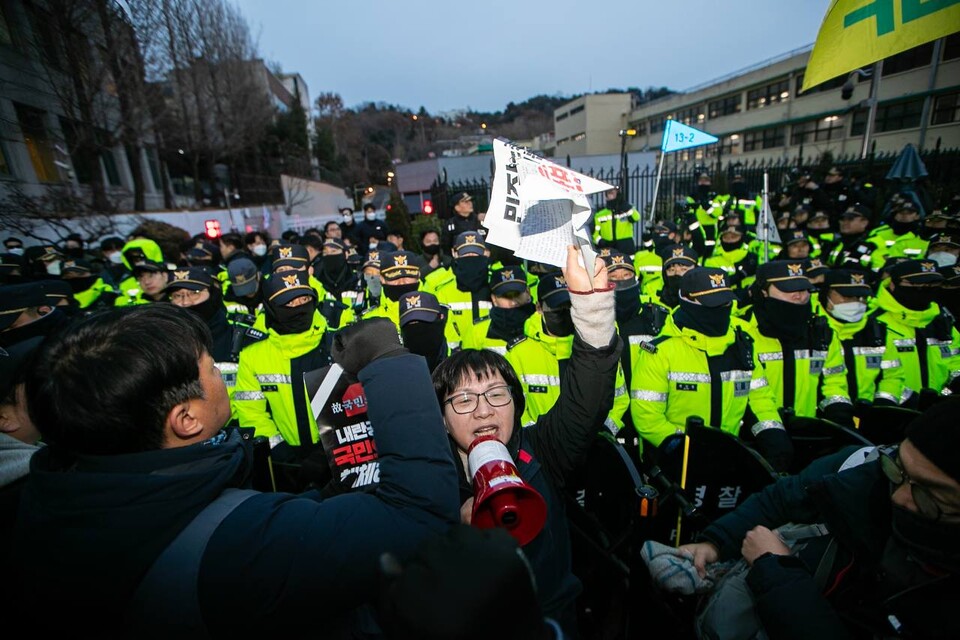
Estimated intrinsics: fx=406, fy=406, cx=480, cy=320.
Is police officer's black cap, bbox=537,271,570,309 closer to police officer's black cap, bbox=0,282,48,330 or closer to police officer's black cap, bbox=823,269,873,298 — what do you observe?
police officer's black cap, bbox=823,269,873,298

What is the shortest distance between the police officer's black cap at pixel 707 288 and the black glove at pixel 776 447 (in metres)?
1.08

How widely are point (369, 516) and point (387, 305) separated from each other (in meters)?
4.36

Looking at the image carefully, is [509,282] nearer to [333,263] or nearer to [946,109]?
[333,263]

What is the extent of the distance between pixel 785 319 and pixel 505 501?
3635mm

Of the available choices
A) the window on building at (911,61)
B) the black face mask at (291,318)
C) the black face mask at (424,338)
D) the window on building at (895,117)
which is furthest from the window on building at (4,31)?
the window on building at (911,61)

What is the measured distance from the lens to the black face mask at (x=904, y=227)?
7836mm

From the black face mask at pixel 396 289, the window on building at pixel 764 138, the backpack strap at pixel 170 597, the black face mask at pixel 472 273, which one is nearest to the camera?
the backpack strap at pixel 170 597

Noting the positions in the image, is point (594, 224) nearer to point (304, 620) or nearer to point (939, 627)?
point (939, 627)

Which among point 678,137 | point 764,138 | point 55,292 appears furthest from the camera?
point 764,138

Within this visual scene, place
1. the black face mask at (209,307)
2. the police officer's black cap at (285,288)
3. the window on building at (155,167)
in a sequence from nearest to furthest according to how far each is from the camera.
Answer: the police officer's black cap at (285,288) < the black face mask at (209,307) < the window on building at (155,167)

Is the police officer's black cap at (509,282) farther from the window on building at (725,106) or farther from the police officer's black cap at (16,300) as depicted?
the window on building at (725,106)

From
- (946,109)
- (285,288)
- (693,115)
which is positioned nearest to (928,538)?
(285,288)

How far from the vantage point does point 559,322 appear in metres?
3.36

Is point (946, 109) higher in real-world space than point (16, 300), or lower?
higher
